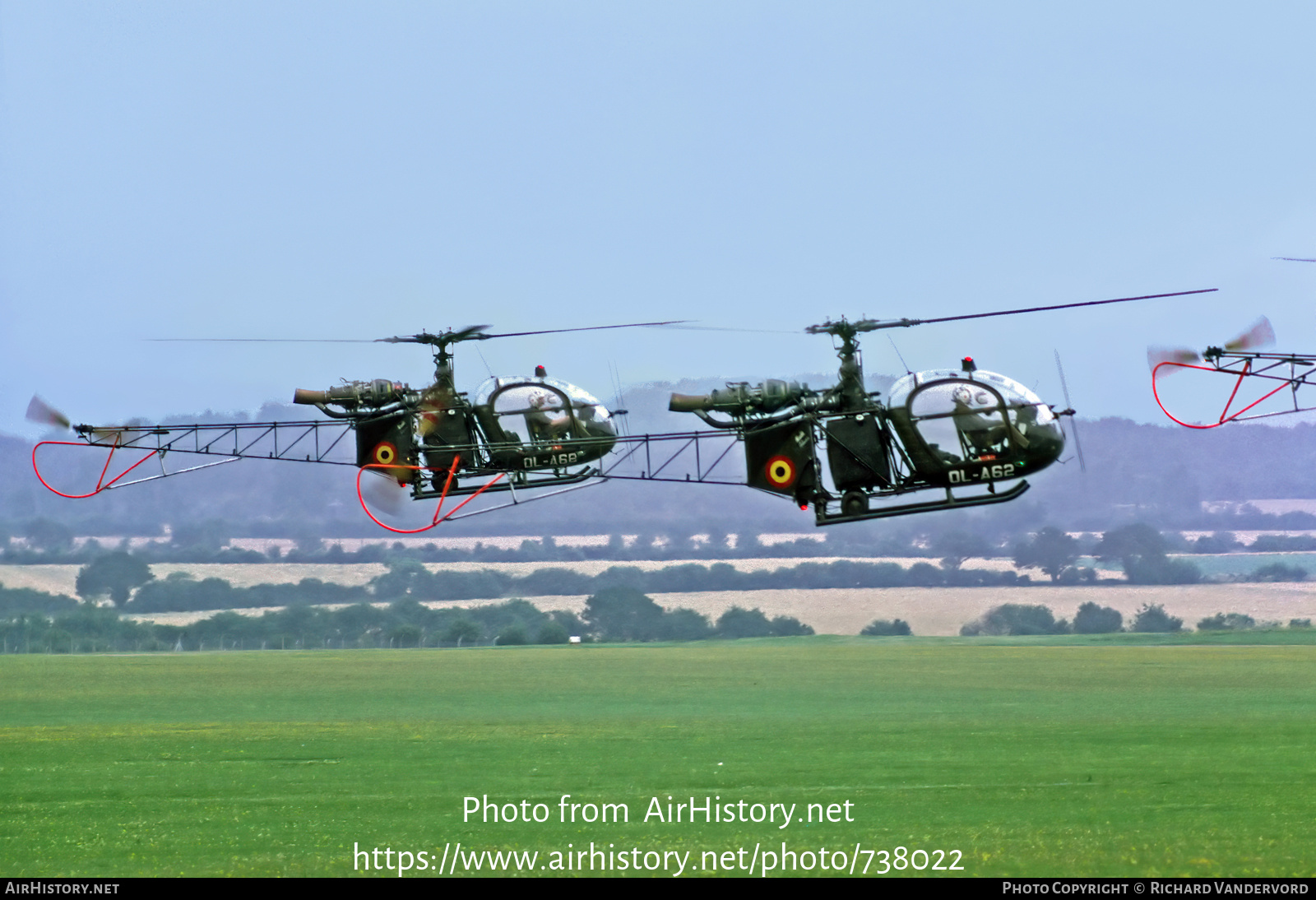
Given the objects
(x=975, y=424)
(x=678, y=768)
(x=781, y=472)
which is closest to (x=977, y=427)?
(x=975, y=424)

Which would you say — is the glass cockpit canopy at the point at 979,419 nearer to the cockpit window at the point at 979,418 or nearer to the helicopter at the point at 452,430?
the cockpit window at the point at 979,418

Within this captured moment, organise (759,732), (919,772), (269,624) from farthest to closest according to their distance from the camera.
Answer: (269,624) → (759,732) → (919,772)

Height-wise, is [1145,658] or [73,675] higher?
[73,675]

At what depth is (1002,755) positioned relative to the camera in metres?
54.8

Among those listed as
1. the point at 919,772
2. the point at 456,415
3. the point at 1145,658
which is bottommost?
the point at 1145,658

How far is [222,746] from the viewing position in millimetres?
59969

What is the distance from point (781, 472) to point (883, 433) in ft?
8.48

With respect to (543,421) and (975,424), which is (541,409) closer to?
(543,421)

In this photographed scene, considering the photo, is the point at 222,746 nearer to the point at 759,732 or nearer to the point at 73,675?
the point at 759,732

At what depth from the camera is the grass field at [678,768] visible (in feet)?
113
